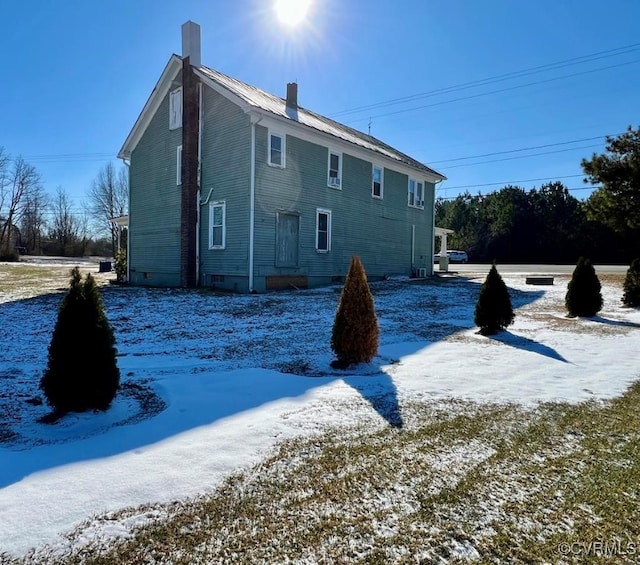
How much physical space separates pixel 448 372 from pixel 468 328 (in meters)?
3.48

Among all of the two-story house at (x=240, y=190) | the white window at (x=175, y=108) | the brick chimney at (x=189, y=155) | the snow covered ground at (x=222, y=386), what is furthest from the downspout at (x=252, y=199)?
the white window at (x=175, y=108)

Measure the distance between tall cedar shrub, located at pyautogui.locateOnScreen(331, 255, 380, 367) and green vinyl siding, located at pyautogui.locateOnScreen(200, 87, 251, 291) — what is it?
27.6 feet

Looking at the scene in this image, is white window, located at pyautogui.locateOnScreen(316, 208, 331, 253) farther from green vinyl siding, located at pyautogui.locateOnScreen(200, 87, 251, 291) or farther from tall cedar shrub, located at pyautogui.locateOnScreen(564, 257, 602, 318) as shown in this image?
tall cedar shrub, located at pyautogui.locateOnScreen(564, 257, 602, 318)

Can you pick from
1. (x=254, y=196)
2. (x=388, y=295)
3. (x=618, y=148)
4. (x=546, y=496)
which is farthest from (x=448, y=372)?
(x=618, y=148)

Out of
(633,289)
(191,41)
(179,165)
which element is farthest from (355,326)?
(191,41)

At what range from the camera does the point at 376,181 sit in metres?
18.7

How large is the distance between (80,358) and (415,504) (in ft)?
9.19

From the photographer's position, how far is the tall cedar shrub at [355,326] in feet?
17.7

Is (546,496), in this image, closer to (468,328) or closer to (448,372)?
(448,372)

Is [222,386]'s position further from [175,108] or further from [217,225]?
[175,108]

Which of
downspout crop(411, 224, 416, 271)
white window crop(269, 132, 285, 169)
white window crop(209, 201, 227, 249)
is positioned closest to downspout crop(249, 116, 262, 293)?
white window crop(269, 132, 285, 169)

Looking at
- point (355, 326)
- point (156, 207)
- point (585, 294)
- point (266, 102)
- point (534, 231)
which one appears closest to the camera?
point (355, 326)

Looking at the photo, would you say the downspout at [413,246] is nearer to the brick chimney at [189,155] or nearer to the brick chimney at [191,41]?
the brick chimney at [189,155]

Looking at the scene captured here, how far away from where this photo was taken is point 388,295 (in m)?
13.0
